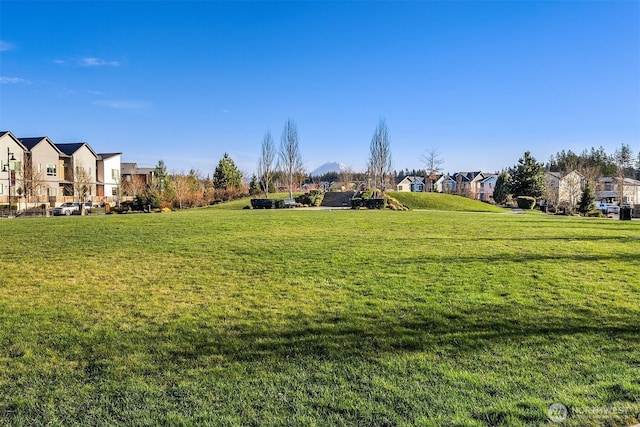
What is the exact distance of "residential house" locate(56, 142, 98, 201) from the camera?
47594 mm

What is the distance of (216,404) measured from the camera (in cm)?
323

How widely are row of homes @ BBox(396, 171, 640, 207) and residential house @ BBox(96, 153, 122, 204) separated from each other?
159 feet

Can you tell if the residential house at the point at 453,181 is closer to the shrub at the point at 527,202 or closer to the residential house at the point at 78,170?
the shrub at the point at 527,202

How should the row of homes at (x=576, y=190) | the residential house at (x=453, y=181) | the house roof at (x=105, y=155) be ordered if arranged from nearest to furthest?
the row of homes at (x=576, y=190), the house roof at (x=105, y=155), the residential house at (x=453, y=181)

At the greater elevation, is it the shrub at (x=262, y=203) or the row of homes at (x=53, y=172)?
the row of homes at (x=53, y=172)

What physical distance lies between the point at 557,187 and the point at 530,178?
21.8ft

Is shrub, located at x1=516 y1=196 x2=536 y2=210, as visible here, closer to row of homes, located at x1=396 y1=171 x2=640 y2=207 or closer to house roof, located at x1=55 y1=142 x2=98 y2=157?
row of homes, located at x1=396 y1=171 x2=640 y2=207

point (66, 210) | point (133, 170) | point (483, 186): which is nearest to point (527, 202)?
point (483, 186)

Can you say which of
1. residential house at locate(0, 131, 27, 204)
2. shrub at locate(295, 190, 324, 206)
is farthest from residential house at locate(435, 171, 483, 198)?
residential house at locate(0, 131, 27, 204)

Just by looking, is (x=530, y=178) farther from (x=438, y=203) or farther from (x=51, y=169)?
(x=51, y=169)

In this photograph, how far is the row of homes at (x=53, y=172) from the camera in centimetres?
4044

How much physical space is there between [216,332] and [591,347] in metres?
4.08

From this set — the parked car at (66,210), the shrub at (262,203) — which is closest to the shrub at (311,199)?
the shrub at (262,203)

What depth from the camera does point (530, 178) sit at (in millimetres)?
50156
